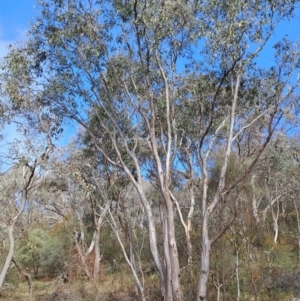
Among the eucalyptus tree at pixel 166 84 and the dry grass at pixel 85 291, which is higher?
the eucalyptus tree at pixel 166 84

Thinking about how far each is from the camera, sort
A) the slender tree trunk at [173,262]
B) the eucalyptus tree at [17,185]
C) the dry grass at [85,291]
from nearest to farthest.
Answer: the slender tree trunk at [173,262]
the eucalyptus tree at [17,185]
the dry grass at [85,291]

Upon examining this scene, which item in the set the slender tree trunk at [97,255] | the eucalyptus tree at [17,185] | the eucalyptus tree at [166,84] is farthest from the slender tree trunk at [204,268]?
the slender tree trunk at [97,255]

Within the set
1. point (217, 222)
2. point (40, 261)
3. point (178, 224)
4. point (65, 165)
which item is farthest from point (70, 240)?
point (217, 222)

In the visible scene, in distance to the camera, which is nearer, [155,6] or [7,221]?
[155,6]

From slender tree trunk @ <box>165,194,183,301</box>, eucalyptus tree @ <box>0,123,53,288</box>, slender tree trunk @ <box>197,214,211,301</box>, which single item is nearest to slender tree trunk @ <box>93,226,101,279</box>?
eucalyptus tree @ <box>0,123,53,288</box>

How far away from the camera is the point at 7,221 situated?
1494cm

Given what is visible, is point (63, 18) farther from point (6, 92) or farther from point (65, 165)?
point (65, 165)

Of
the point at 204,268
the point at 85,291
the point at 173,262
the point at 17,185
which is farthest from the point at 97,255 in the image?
the point at 204,268

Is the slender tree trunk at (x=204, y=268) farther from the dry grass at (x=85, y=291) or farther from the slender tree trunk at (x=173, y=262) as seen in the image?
the dry grass at (x=85, y=291)

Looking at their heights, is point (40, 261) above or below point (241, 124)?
below

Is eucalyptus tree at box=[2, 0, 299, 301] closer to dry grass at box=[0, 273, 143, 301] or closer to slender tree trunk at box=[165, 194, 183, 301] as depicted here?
slender tree trunk at box=[165, 194, 183, 301]

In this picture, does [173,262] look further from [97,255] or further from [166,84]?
[97,255]

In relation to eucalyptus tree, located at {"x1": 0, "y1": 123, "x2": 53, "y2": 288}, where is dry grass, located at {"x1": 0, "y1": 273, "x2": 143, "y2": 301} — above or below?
below

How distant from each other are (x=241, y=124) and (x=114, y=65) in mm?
3700
